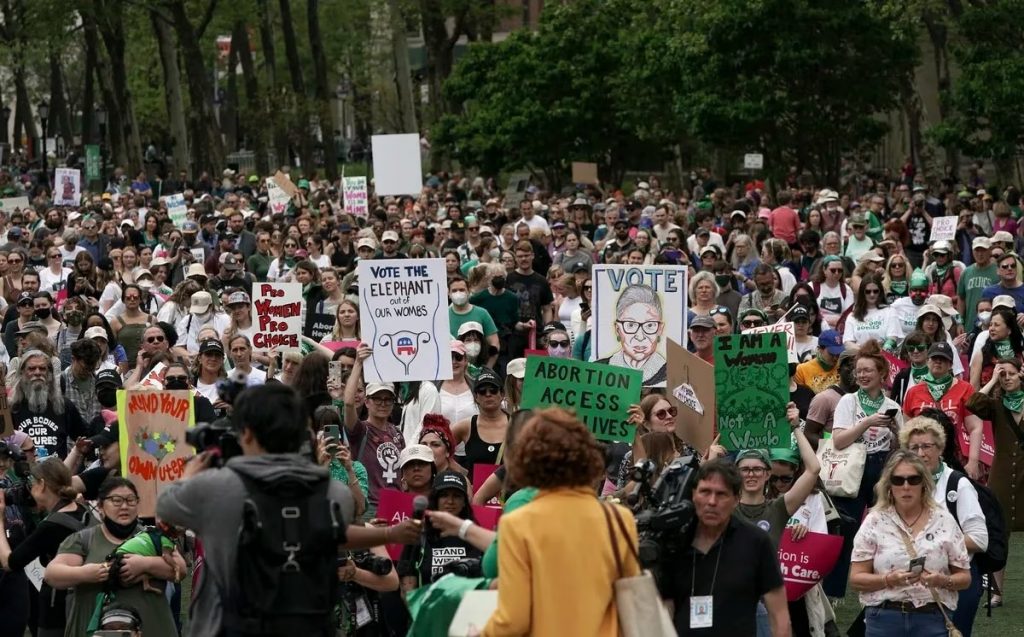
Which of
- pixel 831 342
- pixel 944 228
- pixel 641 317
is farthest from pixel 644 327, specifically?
pixel 944 228

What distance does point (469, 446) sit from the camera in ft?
38.3

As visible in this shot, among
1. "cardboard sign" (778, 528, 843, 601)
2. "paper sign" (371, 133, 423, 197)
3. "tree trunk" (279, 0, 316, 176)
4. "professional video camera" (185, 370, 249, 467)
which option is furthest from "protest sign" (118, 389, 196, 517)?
"tree trunk" (279, 0, 316, 176)

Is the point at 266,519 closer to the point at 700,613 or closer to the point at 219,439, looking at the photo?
the point at 219,439

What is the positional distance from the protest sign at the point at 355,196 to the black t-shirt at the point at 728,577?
24.1 m

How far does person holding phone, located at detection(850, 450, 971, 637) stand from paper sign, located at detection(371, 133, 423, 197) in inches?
975

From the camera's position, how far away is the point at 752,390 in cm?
1066

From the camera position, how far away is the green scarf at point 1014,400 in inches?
492

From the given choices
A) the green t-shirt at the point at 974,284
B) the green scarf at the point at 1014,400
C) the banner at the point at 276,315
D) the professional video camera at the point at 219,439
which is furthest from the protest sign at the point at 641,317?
the professional video camera at the point at 219,439

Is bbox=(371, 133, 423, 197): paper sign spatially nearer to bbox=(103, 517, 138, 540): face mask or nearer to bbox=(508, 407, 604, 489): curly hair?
bbox=(103, 517, 138, 540): face mask

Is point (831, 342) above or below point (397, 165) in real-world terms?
below

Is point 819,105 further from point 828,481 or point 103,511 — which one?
point 103,511

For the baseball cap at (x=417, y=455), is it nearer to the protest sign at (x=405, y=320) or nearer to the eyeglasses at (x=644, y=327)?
the protest sign at (x=405, y=320)

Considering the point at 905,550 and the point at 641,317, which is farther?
the point at 641,317

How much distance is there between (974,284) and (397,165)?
54.2ft
